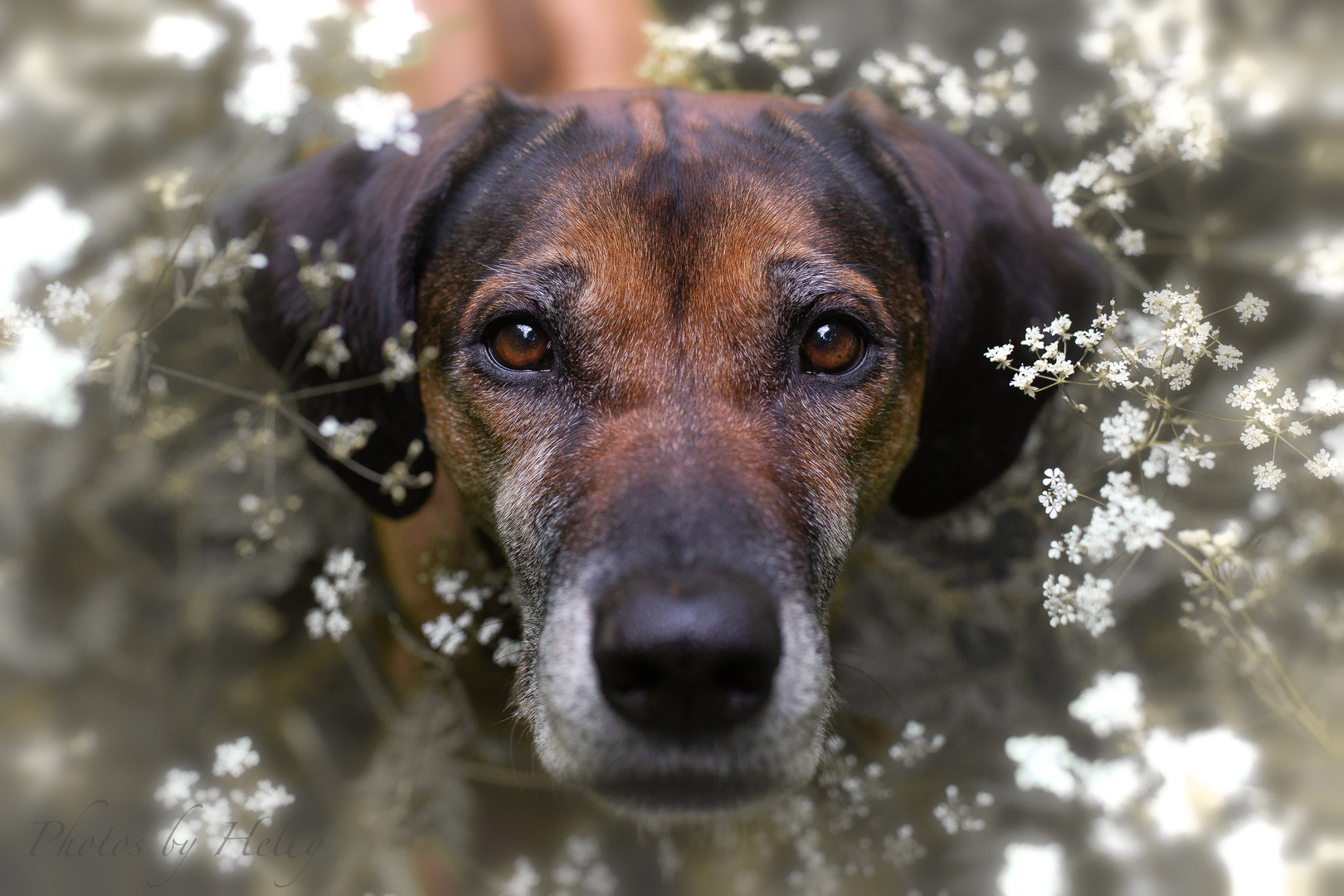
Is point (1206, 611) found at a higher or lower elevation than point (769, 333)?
lower

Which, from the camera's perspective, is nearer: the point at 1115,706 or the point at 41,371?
the point at 41,371

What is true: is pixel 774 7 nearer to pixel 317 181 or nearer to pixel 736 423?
pixel 317 181

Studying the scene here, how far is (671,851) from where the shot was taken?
352cm

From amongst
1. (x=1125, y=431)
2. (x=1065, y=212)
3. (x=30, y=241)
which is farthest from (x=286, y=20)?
(x=1125, y=431)

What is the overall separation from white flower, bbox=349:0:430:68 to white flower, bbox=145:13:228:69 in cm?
101

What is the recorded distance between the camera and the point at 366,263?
254 cm

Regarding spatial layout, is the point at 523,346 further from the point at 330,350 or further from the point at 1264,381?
the point at 1264,381

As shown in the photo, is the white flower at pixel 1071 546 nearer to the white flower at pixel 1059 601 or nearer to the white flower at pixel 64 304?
the white flower at pixel 1059 601

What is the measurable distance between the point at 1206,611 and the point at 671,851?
2.10 metres

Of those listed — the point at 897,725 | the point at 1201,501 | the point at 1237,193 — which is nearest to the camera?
the point at 1201,501

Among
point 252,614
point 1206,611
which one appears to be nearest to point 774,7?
point 1206,611

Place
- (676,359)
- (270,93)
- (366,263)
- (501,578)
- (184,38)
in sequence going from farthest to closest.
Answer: (184,38) < (501,578) < (366,263) < (270,93) < (676,359)

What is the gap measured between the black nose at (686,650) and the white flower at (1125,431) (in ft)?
2.98

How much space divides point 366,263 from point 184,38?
1526mm
